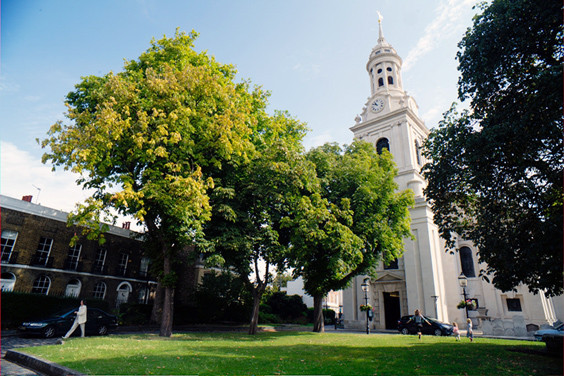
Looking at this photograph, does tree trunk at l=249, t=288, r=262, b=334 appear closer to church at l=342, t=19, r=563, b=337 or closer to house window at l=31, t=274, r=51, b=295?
church at l=342, t=19, r=563, b=337

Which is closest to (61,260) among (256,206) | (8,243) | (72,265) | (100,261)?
(72,265)

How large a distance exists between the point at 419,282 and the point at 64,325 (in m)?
28.3

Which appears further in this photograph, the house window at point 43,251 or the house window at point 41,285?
the house window at point 43,251

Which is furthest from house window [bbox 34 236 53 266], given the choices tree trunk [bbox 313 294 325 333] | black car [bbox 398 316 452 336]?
black car [bbox 398 316 452 336]

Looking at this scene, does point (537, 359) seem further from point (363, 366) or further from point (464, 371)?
point (363, 366)

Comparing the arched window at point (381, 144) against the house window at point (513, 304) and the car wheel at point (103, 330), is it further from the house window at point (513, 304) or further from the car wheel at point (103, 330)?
the car wheel at point (103, 330)

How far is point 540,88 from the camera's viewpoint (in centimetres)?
912

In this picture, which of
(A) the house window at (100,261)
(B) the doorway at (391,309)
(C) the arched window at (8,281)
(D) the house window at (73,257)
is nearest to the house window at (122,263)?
(A) the house window at (100,261)

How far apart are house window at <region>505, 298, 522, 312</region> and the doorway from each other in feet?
34.7

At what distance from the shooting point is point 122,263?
30078 millimetres

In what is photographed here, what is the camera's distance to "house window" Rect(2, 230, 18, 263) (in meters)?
21.8

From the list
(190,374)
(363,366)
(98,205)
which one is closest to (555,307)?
(363,366)

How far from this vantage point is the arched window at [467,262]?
3333cm

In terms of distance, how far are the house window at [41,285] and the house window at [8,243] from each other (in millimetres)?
2698
